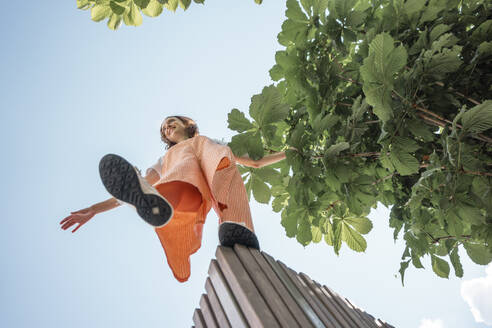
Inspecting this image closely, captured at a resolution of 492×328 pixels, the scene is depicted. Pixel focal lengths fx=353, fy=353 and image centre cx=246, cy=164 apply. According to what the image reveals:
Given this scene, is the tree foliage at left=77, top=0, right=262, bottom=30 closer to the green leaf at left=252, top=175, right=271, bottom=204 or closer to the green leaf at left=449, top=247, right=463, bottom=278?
the green leaf at left=252, top=175, right=271, bottom=204

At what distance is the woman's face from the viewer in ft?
6.73

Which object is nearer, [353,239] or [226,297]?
[226,297]

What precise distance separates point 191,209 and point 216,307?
41 cm

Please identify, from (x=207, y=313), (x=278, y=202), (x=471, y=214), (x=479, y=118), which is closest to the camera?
(x=479, y=118)

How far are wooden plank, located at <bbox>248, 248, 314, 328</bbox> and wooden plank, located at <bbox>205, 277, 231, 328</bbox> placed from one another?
18 centimetres

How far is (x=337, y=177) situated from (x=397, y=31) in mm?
542

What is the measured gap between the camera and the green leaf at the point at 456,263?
134 centimetres

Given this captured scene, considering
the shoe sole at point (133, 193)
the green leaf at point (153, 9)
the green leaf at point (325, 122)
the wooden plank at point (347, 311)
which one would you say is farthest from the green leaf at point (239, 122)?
the wooden plank at point (347, 311)

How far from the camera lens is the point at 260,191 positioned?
5.10 feet

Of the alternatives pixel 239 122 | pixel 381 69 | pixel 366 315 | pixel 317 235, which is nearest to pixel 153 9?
pixel 239 122

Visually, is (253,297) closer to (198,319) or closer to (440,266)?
(198,319)

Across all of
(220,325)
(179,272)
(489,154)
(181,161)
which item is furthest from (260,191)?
(489,154)

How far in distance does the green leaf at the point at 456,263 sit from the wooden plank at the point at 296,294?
0.57m

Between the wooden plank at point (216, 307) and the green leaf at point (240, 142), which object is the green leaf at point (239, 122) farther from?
the wooden plank at point (216, 307)
